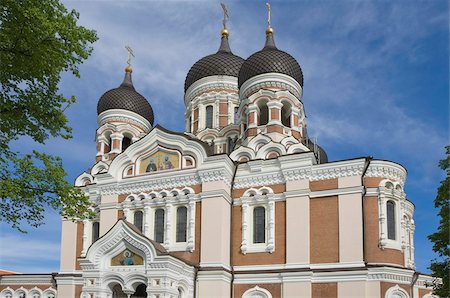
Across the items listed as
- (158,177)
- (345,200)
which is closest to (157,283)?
(158,177)

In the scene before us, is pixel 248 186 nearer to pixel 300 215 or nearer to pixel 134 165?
pixel 300 215

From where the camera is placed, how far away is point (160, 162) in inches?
751

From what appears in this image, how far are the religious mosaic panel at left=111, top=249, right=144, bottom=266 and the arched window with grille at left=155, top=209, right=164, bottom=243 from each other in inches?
82.6

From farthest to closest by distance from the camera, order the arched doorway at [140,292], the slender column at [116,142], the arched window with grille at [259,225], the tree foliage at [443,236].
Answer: the slender column at [116,142], the arched window with grille at [259,225], the arched doorway at [140,292], the tree foliage at [443,236]

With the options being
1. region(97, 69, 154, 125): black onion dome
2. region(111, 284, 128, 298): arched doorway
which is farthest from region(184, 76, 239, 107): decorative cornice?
region(111, 284, 128, 298): arched doorway

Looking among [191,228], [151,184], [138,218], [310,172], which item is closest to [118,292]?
[138,218]

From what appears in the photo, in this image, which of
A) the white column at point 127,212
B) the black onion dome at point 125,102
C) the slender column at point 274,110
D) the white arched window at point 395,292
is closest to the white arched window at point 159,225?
the white column at point 127,212

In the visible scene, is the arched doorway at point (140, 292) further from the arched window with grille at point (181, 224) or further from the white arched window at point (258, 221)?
the white arched window at point (258, 221)

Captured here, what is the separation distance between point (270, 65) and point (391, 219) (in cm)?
800

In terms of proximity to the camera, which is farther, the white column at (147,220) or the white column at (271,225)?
the white column at (147,220)

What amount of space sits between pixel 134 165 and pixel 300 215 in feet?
22.0

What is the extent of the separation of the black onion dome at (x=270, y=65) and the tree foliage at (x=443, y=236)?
31.2 feet

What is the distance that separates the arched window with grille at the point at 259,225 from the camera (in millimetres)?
17453

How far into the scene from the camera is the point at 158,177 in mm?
18656
